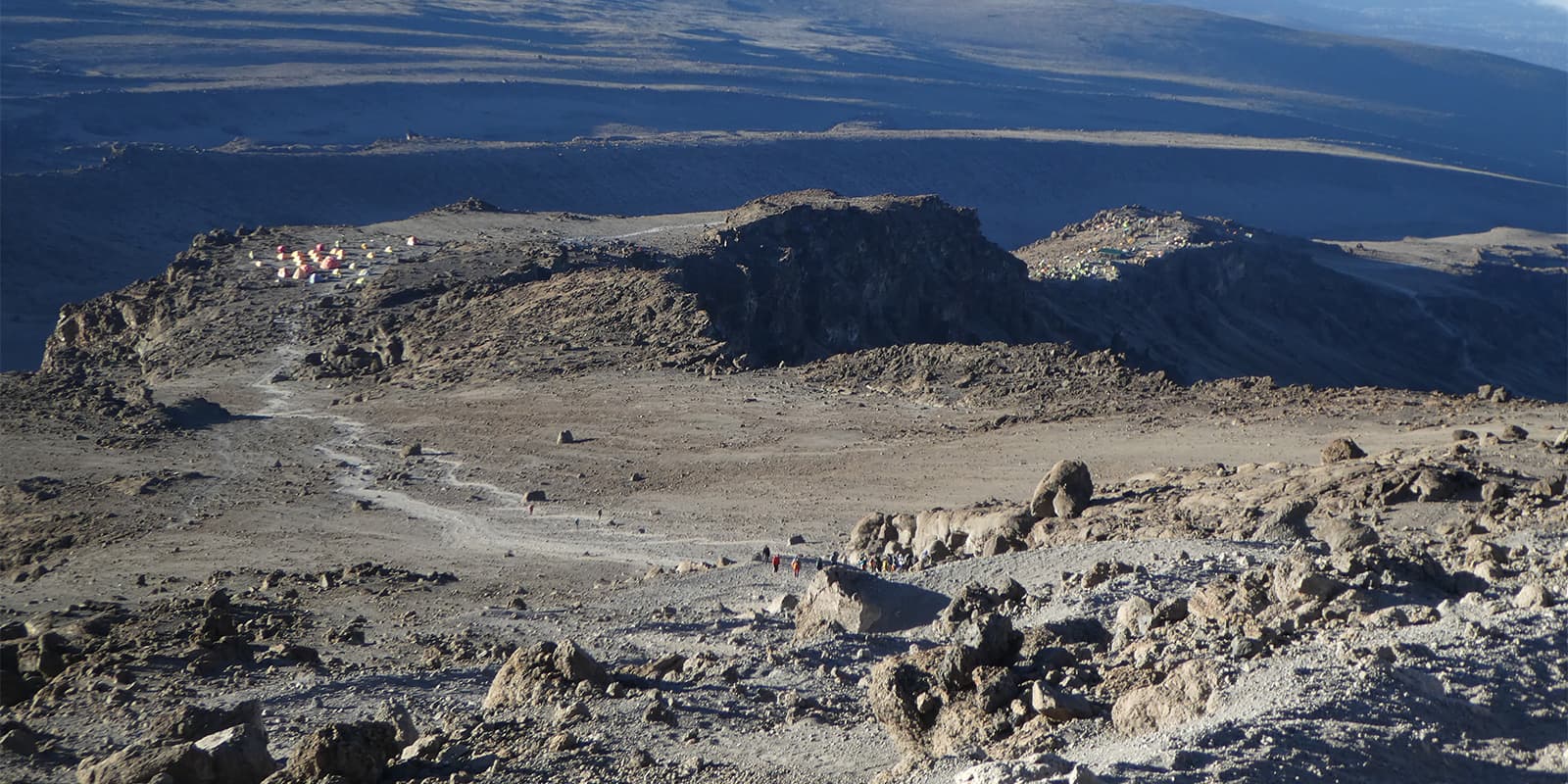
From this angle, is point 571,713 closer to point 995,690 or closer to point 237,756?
point 237,756

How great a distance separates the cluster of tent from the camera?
34438 millimetres

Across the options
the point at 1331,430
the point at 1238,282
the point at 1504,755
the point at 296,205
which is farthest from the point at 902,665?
the point at 296,205

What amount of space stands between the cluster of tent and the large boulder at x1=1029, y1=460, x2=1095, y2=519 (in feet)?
70.4

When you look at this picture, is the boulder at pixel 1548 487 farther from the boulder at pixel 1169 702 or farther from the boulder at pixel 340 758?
the boulder at pixel 340 758

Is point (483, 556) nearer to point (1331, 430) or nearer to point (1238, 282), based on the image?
point (1331, 430)

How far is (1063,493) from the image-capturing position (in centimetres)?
1569

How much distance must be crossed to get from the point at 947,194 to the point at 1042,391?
248ft

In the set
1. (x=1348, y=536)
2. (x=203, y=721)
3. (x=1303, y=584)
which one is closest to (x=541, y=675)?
(x=203, y=721)

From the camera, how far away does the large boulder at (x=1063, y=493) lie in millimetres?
15602

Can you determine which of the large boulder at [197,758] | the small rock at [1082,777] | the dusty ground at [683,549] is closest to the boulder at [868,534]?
the dusty ground at [683,549]

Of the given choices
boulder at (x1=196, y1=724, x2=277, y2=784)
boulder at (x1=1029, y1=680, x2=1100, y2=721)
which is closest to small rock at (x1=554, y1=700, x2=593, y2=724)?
boulder at (x1=196, y1=724, x2=277, y2=784)

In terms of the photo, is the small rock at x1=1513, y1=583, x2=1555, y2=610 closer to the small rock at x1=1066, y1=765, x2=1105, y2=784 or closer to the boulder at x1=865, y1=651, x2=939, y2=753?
the boulder at x1=865, y1=651, x2=939, y2=753

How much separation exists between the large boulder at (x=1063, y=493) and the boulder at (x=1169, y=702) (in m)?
8.07

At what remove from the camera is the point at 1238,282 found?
5331cm
